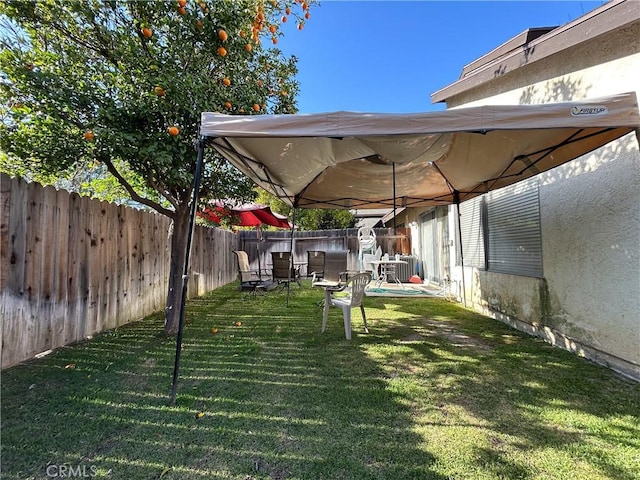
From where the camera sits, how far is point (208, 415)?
2.14 meters

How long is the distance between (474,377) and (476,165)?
2821mm

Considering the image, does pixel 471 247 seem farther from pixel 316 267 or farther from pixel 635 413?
pixel 316 267

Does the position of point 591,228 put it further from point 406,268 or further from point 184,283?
point 406,268

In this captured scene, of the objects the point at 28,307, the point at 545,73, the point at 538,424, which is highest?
the point at 545,73

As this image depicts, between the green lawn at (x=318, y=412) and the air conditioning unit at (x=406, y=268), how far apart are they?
21.1 feet

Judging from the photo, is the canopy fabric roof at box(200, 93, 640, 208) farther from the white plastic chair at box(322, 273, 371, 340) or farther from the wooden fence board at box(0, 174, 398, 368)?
the wooden fence board at box(0, 174, 398, 368)

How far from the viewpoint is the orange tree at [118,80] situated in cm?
310

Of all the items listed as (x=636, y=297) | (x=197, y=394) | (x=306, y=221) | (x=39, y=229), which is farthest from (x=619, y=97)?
(x=306, y=221)

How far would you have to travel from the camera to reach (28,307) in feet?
9.37

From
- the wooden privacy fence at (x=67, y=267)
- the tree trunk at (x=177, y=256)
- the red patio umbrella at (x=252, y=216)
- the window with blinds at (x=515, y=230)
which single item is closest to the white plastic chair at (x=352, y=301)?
the tree trunk at (x=177, y=256)

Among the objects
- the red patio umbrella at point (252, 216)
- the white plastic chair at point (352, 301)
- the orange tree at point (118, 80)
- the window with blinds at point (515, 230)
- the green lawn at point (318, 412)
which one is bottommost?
the green lawn at point (318, 412)

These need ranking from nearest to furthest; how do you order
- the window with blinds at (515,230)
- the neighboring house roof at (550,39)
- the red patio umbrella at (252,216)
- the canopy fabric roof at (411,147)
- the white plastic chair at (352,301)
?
1. the canopy fabric roof at (411,147)
2. the neighboring house roof at (550,39)
3. the white plastic chair at (352,301)
4. the window with blinds at (515,230)
5. the red patio umbrella at (252,216)

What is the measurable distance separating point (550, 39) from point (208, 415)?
198 inches

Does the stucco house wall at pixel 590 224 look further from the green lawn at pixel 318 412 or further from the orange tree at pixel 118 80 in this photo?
the orange tree at pixel 118 80
